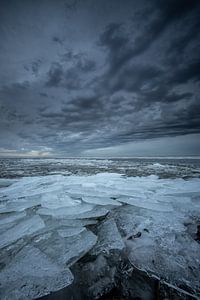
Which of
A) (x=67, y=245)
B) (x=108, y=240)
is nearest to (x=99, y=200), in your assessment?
A: (x=108, y=240)

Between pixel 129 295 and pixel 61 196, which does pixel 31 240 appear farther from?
pixel 61 196

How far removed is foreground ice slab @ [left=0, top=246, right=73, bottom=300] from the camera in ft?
4.06

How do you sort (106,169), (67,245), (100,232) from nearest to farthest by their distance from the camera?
(67,245), (100,232), (106,169)

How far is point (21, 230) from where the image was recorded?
87.4 inches

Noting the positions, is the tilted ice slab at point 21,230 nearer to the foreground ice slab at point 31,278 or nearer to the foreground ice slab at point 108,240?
the foreground ice slab at point 31,278

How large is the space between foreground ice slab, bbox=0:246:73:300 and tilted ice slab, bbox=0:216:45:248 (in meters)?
0.44

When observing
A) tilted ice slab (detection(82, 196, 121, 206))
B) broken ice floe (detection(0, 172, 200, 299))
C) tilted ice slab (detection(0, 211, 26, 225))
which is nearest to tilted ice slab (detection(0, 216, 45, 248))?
broken ice floe (detection(0, 172, 200, 299))

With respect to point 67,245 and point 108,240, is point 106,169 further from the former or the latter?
point 67,245

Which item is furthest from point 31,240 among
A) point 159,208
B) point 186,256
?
point 159,208

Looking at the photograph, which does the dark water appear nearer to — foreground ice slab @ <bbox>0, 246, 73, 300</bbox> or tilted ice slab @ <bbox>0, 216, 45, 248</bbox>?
tilted ice slab @ <bbox>0, 216, 45, 248</bbox>

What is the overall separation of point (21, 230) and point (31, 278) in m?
1.01

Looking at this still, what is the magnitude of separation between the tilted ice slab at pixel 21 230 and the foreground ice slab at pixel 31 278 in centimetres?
44

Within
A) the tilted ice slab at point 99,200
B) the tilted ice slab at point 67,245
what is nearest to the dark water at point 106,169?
the tilted ice slab at point 99,200

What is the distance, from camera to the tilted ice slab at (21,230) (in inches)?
77.6
